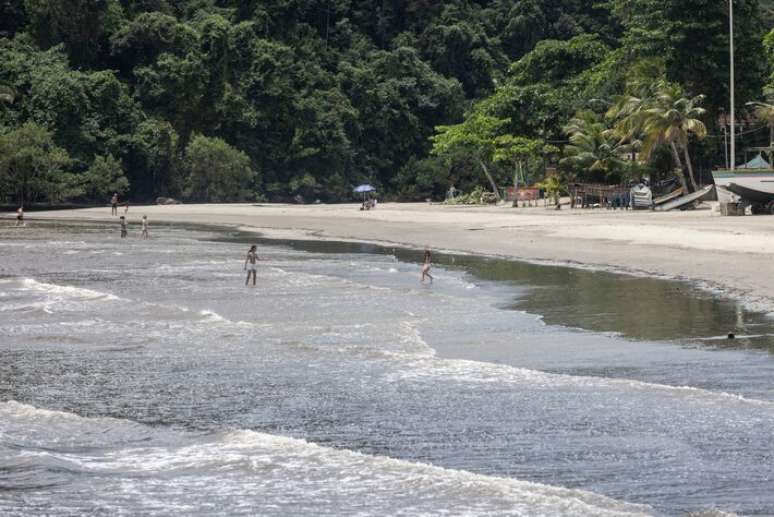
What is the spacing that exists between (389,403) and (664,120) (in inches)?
1513

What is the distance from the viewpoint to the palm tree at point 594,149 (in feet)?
178

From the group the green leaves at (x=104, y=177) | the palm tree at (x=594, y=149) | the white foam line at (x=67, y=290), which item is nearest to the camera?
the white foam line at (x=67, y=290)

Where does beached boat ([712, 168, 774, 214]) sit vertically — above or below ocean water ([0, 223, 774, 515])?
above

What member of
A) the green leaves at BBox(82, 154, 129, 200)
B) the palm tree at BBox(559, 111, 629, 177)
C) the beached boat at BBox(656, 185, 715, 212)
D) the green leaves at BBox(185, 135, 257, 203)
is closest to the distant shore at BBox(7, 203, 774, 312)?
the beached boat at BBox(656, 185, 715, 212)

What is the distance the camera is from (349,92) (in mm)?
89938

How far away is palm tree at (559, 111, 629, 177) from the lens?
54312mm

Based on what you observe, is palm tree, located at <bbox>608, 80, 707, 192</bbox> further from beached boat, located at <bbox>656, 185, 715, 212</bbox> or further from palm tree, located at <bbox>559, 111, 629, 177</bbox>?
palm tree, located at <bbox>559, 111, 629, 177</bbox>

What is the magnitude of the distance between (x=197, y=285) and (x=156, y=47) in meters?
57.1

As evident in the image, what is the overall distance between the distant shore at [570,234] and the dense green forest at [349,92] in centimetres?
554

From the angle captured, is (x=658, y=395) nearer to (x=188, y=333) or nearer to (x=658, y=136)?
(x=188, y=333)

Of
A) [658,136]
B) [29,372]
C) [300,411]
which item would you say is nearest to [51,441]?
[300,411]

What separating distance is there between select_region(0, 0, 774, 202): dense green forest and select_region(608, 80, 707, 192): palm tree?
0.55ft

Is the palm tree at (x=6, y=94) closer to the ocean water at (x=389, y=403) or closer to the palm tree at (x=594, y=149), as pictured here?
the palm tree at (x=594, y=149)

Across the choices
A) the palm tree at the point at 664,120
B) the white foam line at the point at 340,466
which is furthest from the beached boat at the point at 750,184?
the white foam line at the point at 340,466
